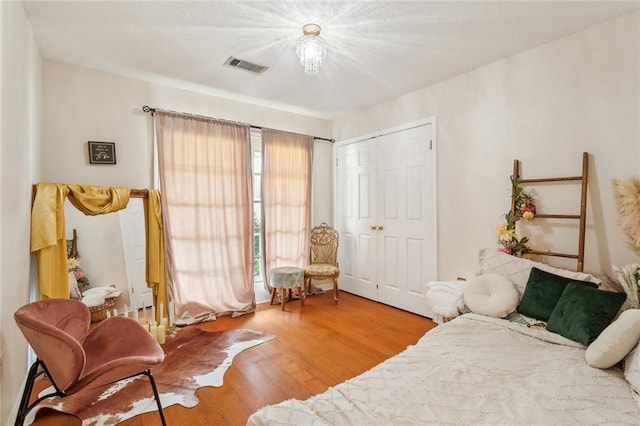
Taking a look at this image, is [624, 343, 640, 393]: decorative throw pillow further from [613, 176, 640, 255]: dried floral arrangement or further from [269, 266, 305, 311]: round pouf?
[269, 266, 305, 311]: round pouf

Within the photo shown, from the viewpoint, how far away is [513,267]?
2434 millimetres

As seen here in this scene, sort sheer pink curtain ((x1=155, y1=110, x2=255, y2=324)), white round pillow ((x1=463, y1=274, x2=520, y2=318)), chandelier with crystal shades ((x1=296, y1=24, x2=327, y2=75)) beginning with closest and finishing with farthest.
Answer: white round pillow ((x1=463, y1=274, x2=520, y2=318)) < chandelier with crystal shades ((x1=296, y1=24, x2=327, y2=75)) < sheer pink curtain ((x1=155, y1=110, x2=255, y2=324))

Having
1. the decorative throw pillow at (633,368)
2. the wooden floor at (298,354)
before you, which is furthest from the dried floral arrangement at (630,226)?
the wooden floor at (298,354)

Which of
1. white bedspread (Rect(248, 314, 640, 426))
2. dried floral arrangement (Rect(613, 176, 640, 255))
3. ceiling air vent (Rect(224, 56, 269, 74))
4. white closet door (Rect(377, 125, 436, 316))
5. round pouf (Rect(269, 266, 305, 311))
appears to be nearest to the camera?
white bedspread (Rect(248, 314, 640, 426))

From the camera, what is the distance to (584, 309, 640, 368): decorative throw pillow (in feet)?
4.95

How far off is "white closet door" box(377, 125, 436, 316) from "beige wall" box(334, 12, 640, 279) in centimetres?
17

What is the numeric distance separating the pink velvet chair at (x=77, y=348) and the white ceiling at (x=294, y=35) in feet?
6.51

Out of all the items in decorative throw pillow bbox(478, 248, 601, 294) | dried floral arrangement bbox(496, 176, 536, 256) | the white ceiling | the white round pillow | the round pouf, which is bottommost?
the round pouf

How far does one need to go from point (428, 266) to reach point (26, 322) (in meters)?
3.32

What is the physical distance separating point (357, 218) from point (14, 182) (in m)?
3.53

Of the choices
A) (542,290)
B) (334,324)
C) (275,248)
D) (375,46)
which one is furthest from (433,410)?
(275,248)

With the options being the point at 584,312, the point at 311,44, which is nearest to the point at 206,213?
the point at 311,44

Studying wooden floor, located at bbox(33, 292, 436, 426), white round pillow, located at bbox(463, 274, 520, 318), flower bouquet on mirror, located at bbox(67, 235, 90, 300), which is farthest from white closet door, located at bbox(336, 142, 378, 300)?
flower bouquet on mirror, located at bbox(67, 235, 90, 300)

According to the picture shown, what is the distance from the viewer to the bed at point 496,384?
116 cm
